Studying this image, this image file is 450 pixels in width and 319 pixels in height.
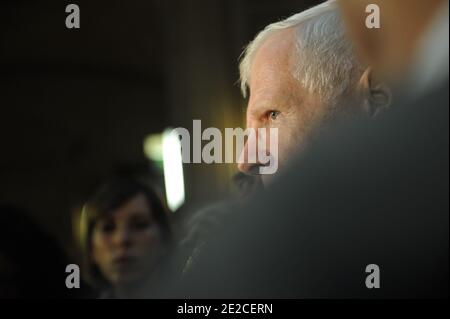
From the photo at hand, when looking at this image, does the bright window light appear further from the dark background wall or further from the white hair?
the white hair

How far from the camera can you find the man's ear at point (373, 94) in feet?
5.88

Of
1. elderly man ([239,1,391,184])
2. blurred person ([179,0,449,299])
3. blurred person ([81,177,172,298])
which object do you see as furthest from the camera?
blurred person ([81,177,172,298])

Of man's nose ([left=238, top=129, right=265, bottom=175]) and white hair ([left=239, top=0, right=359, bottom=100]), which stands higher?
white hair ([left=239, top=0, right=359, bottom=100])

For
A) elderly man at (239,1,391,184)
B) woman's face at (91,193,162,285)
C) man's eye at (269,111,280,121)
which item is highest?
elderly man at (239,1,391,184)

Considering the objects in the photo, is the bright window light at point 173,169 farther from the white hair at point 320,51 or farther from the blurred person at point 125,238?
the white hair at point 320,51

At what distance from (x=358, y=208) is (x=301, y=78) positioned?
2.63 ft

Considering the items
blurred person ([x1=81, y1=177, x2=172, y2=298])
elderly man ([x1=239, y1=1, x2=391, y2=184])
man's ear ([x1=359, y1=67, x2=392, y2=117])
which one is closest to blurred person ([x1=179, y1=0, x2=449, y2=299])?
man's ear ([x1=359, y1=67, x2=392, y2=117])

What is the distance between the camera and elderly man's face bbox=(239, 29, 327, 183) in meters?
1.94

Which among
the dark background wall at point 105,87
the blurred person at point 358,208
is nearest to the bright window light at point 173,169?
the dark background wall at point 105,87

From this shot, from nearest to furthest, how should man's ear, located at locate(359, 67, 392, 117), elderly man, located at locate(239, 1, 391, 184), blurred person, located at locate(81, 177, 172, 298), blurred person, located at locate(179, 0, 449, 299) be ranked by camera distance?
blurred person, located at locate(179, 0, 449, 299), man's ear, located at locate(359, 67, 392, 117), elderly man, located at locate(239, 1, 391, 184), blurred person, located at locate(81, 177, 172, 298)

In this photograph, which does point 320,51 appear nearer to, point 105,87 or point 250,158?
point 250,158

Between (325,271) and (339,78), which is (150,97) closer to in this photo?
(339,78)

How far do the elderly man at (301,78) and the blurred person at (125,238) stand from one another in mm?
264

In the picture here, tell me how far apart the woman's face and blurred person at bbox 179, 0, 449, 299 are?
45 cm
